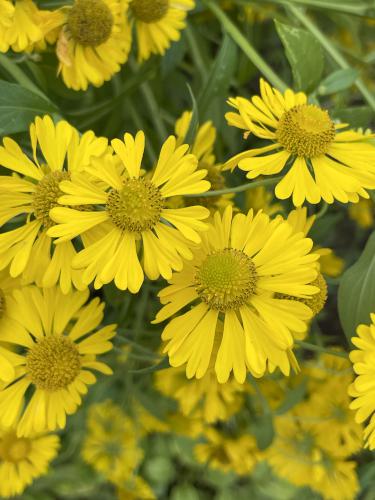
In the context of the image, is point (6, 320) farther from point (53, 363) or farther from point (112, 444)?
point (112, 444)

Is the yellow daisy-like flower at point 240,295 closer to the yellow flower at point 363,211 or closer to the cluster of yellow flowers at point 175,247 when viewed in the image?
the cluster of yellow flowers at point 175,247

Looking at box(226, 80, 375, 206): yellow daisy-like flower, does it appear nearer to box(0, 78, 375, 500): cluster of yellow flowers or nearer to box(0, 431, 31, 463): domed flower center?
box(0, 78, 375, 500): cluster of yellow flowers

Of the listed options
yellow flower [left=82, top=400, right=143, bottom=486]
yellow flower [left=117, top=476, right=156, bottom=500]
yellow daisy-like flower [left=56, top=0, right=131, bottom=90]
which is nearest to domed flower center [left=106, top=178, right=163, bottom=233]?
yellow daisy-like flower [left=56, top=0, right=131, bottom=90]

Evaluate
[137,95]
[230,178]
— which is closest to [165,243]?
[230,178]

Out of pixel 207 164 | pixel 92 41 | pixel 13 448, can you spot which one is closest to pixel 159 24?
pixel 92 41

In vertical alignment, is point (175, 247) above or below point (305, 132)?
below

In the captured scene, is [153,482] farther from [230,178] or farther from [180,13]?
[180,13]

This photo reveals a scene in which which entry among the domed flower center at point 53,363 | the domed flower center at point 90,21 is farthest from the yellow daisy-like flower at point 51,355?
the domed flower center at point 90,21
